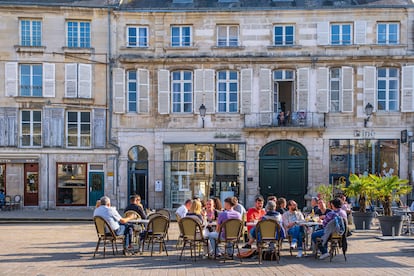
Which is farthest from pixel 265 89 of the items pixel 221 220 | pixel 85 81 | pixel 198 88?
pixel 221 220

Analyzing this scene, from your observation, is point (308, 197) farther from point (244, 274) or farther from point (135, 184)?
point (244, 274)

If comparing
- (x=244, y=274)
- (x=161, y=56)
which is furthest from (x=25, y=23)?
(x=244, y=274)

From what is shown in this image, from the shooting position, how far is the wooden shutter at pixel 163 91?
2528 centimetres

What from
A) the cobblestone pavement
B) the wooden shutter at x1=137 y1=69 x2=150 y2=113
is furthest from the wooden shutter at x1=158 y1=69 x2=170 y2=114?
the cobblestone pavement

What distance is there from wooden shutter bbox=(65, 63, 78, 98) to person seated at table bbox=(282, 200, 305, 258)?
15.5 meters

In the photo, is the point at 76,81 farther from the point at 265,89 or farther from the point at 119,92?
the point at 265,89

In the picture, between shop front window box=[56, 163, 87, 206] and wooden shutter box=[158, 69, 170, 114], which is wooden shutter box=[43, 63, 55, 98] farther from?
wooden shutter box=[158, 69, 170, 114]

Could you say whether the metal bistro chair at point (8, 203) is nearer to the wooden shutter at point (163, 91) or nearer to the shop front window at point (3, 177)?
the shop front window at point (3, 177)

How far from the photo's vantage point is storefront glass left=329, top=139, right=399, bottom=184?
2494cm

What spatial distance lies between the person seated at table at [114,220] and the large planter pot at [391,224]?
6.80 m

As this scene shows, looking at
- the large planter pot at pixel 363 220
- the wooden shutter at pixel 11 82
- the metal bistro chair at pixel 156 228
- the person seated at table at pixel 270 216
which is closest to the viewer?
the person seated at table at pixel 270 216

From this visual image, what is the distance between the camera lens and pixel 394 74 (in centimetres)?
2495

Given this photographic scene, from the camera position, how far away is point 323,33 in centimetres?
2505

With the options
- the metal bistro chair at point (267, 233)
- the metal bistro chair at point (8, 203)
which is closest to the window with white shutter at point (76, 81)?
the metal bistro chair at point (8, 203)
